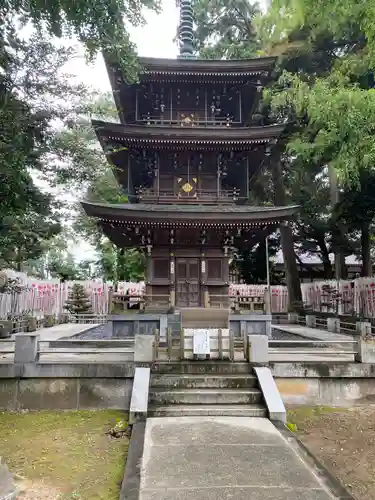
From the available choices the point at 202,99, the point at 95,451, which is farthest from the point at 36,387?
the point at 202,99

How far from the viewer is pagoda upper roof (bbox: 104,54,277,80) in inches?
615

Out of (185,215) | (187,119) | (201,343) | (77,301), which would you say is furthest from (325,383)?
(77,301)

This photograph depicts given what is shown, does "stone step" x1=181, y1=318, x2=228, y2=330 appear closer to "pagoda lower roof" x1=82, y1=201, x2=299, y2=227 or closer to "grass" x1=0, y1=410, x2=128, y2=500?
"pagoda lower roof" x1=82, y1=201, x2=299, y2=227

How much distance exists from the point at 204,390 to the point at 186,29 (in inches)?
728

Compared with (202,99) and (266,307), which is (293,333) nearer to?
(266,307)

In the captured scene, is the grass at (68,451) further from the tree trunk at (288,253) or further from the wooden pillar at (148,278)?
the tree trunk at (288,253)

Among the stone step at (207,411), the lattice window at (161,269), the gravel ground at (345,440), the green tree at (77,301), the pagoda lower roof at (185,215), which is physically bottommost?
the gravel ground at (345,440)

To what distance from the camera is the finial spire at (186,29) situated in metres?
19.5

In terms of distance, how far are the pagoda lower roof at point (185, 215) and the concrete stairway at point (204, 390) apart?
6699mm

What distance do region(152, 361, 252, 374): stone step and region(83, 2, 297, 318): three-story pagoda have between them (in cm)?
662

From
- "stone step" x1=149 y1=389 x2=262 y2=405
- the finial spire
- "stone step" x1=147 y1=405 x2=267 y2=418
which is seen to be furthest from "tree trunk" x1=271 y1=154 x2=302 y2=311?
"stone step" x1=147 y1=405 x2=267 y2=418

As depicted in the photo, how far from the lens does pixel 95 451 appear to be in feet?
21.9

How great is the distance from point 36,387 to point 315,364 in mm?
6632

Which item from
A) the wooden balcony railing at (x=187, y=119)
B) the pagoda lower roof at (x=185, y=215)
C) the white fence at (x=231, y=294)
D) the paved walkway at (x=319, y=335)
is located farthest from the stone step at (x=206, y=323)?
the wooden balcony railing at (x=187, y=119)
